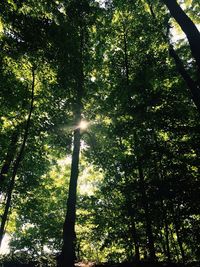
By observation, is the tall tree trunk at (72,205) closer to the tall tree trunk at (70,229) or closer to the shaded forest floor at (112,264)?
the tall tree trunk at (70,229)

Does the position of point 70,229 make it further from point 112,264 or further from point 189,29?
point 189,29

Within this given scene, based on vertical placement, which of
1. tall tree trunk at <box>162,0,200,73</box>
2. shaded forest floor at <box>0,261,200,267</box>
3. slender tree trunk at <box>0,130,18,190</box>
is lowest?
shaded forest floor at <box>0,261,200,267</box>

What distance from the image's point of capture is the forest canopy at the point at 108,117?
34.0 ft

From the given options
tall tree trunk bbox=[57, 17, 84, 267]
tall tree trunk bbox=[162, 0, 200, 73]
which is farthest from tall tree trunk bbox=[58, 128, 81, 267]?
tall tree trunk bbox=[162, 0, 200, 73]

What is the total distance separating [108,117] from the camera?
16.1 meters

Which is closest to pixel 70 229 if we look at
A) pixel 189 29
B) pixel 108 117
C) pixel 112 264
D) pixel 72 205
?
pixel 72 205

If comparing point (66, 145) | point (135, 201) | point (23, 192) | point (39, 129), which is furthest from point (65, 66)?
point (23, 192)

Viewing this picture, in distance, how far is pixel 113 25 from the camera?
58.0 ft

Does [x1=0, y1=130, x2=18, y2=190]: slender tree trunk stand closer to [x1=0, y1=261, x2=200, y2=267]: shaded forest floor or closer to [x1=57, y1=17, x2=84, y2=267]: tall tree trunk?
[x1=57, y1=17, x2=84, y2=267]: tall tree trunk

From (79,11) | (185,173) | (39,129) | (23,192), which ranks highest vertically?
(79,11)

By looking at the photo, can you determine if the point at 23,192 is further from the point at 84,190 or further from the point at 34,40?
the point at 84,190

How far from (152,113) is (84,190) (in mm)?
25450

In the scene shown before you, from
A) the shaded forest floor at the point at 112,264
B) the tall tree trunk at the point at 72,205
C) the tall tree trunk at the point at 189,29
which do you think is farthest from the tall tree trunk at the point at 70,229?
the tall tree trunk at the point at 189,29

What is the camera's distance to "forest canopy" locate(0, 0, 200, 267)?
10352 mm
